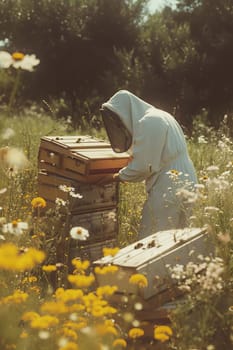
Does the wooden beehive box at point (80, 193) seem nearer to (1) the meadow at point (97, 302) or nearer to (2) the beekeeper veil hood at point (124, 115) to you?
(1) the meadow at point (97, 302)

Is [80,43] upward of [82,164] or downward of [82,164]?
upward

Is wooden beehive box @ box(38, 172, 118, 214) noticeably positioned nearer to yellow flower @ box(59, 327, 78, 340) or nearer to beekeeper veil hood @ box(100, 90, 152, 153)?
beekeeper veil hood @ box(100, 90, 152, 153)

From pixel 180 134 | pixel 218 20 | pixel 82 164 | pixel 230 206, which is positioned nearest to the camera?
pixel 230 206

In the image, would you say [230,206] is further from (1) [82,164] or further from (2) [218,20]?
(2) [218,20]

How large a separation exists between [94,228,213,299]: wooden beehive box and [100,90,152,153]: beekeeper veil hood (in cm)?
196

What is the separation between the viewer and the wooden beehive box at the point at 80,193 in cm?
574

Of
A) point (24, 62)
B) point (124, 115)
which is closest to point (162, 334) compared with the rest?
point (24, 62)

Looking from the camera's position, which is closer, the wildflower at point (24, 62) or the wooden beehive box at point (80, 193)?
the wildflower at point (24, 62)

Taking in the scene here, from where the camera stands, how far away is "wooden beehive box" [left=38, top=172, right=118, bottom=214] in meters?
5.74

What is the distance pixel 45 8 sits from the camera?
21.8 meters

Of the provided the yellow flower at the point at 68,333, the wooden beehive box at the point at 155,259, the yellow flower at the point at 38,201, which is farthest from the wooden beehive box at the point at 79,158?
the yellow flower at the point at 68,333

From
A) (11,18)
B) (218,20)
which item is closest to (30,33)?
(11,18)

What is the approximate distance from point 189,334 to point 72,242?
8.27 ft

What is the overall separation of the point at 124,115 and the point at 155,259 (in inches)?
98.1
